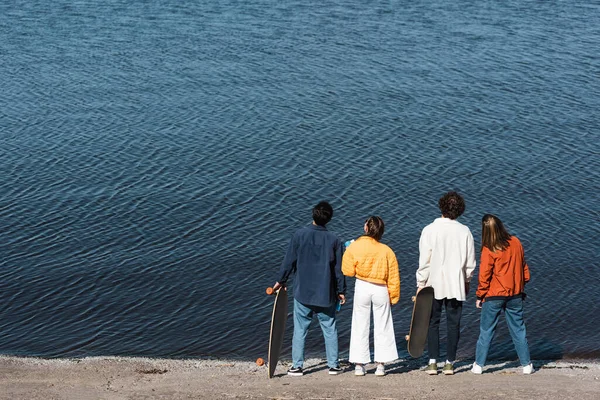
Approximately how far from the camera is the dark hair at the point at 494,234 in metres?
9.88

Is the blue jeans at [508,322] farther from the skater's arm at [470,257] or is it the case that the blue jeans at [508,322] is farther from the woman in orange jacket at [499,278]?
the skater's arm at [470,257]

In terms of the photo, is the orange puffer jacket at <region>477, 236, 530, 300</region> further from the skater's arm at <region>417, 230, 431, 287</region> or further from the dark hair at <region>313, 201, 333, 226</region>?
the dark hair at <region>313, 201, 333, 226</region>

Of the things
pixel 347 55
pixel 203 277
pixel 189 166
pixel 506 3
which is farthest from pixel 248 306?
pixel 506 3

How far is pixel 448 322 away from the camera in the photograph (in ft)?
34.3

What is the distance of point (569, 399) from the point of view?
9.76 metres

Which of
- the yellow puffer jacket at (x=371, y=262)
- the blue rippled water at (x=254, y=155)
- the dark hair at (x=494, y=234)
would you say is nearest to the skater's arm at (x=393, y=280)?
the yellow puffer jacket at (x=371, y=262)

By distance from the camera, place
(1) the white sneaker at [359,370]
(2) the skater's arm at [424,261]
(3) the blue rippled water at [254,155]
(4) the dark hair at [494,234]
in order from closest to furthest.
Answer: (4) the dark hair at [494,234] < (2) the skater's arm at [424,261] < (1) the white sneaker at [359,370] < (3) the blue rippled water at [254,155]

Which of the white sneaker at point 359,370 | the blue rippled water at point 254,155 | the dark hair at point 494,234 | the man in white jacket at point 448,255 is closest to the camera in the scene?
the dark hair at point 494,234

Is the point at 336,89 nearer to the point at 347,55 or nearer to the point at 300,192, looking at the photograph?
the point at 347,55

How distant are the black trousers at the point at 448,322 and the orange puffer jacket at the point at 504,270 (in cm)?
40

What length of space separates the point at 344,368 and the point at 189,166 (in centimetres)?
1182

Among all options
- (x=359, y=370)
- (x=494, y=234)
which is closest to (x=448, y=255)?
(x=494, y=234)

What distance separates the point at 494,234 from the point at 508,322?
119cm

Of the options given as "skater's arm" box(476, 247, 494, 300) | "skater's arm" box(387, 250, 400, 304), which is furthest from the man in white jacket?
"skater's arm" box(387, 250, 400, 304)
